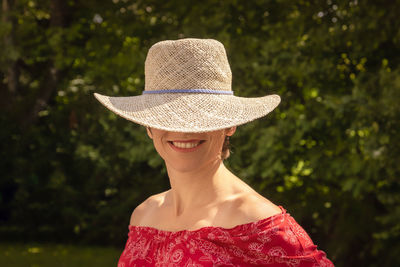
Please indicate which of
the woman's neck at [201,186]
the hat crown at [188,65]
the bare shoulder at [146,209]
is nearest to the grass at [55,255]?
the bare shoulder at [146,209]

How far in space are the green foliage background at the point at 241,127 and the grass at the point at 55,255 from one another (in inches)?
20.3

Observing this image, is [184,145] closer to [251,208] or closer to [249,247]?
[251,208]

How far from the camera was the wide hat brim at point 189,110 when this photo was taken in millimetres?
2643

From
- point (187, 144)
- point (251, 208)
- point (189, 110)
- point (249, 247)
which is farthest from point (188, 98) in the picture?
point (249, 247)

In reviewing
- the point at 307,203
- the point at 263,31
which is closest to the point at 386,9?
the point at 263,31

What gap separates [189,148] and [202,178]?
170 mm

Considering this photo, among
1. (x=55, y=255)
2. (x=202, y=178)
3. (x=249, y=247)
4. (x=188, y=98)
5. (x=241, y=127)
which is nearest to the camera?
→ (x=249, y=247)

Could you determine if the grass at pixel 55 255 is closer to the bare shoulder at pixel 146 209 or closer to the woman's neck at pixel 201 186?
the bare shoulder at pixel 146 209

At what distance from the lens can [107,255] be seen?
40.2ft

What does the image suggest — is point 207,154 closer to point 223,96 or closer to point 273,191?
point 223,96

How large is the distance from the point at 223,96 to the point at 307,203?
24.5ft

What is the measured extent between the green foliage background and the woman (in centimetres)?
500

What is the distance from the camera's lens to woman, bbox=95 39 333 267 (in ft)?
8.64

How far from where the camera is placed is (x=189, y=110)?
2711mm
